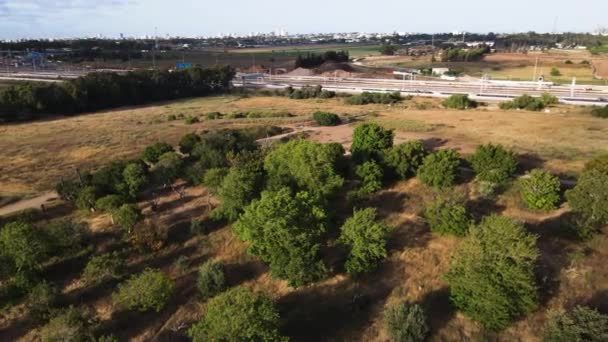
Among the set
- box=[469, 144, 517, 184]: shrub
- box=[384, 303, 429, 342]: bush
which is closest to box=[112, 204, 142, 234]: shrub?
box=[384, 303, 429, 342]: bush

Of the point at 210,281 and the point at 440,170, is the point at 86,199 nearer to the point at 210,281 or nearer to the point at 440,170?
the point at 210,281

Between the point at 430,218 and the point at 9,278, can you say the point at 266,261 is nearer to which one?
the point at 430,218

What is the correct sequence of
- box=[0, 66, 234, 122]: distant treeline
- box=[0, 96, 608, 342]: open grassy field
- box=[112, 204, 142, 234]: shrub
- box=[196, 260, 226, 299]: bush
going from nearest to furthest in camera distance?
box=[0, 96, 608, 342]: open grassy field → box=[196, 260, 226, 299]: bush → box=[112, 204, 142, 234]: shrub → box=[0, 66, 234, 122]: distant treeline

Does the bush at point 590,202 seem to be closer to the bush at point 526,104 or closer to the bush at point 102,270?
the bush at point 102,270

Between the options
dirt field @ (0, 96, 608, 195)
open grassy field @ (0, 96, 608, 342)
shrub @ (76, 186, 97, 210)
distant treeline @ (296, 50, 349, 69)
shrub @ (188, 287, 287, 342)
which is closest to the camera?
shrub @ (188, 287, 287, 342)

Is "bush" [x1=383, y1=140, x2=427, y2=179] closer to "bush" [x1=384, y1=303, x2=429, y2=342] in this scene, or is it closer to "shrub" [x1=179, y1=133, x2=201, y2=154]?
"bush" [x1=384, y1=303, x2=429, y2=342]

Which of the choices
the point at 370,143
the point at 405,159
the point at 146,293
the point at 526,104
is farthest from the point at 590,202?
→ the point at 526,104
